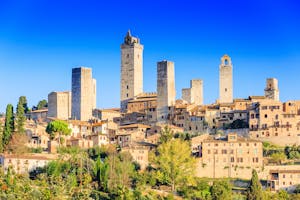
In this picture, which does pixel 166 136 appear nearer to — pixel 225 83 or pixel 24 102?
pixel 225 83

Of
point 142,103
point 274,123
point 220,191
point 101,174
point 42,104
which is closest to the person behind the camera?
point 220,191

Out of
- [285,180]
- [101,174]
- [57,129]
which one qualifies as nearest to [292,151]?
[285,180]

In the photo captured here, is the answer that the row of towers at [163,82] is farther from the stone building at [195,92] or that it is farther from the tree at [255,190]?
the tree at [255,190]

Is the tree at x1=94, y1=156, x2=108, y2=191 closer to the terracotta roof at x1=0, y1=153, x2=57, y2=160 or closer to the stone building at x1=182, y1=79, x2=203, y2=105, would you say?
the terracotta roof at x1=0, y1=153, x2=57, y2=160

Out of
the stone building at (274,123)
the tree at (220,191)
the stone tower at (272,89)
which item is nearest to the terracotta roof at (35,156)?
the tree at (220,191)

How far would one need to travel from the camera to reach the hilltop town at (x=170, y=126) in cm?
6406

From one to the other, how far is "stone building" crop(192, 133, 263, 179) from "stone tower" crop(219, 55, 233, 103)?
1353cm

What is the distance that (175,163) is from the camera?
6219 cm

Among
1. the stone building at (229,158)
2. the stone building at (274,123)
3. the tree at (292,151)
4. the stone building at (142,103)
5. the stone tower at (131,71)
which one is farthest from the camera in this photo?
the stone tower at (131,71)

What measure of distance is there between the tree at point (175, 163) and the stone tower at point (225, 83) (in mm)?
15646

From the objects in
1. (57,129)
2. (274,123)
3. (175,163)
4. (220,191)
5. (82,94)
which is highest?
(82,94)

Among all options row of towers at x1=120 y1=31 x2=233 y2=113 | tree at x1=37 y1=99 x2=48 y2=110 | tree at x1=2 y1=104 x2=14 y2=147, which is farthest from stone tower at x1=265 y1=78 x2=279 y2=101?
tree at x1=37 y1=99 x2=48 y2=110

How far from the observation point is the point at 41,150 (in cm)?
6769

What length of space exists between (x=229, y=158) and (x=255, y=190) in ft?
23.8
